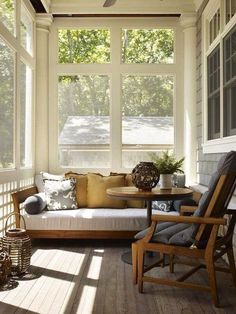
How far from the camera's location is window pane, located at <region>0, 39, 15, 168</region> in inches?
170

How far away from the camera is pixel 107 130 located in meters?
6.05

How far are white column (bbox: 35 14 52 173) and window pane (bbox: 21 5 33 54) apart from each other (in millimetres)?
196

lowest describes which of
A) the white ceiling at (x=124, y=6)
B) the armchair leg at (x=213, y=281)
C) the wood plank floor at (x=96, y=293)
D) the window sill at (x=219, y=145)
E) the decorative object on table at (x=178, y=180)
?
the wood plank floor at (x=96, y=293)

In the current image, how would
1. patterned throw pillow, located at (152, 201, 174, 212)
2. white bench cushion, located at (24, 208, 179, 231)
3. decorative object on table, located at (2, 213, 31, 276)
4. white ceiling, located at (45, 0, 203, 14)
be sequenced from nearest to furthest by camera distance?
decorative object on table, located at (2, 213, 31, 276), white bench cushion, located at (24, 208, 179, 231), patterned throw pillow, located at (152, 201, 174, 212), white ceiling, located at (45, 0, 203, 14)

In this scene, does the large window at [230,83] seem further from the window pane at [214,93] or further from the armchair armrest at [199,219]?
the armchair armrest at [199,219]

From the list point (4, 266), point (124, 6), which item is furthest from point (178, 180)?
point (4, 266)

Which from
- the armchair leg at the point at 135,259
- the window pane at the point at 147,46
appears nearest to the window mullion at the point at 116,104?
the window pane at the point at 147,46

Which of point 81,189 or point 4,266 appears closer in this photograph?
point 4,266

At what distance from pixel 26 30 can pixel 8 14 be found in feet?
3.18

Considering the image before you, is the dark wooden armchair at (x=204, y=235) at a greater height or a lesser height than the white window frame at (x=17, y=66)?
lesser

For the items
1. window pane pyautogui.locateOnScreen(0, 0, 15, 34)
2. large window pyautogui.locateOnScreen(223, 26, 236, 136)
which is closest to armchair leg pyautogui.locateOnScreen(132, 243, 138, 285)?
large window pyautogui.locateOnScreen(223, 26, 236, 136)

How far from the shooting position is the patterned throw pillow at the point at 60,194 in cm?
499

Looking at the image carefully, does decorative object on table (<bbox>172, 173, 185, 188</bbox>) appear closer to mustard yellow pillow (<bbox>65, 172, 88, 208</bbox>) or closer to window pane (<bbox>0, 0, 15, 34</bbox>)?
mustard yellow pillow (<bbox>65, 172, 88, 208</bbox>)

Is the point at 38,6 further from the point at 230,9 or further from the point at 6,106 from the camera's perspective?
the point at 230,9
